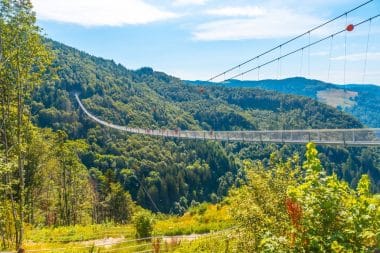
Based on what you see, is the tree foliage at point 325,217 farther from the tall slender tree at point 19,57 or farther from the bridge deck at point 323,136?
the bridge deck at point 323,136

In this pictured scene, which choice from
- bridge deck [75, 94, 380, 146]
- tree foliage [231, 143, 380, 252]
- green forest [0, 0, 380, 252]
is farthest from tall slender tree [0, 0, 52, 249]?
bridge deck [75, 94, 380, 146]

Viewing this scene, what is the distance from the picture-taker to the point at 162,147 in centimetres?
15875

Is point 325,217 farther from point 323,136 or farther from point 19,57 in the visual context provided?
point 323,136

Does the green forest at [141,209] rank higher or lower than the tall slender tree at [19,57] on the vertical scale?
lower

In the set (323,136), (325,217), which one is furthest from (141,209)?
(325,217)

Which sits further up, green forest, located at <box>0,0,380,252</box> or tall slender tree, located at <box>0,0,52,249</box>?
tall slender tree, located at <box>0,0,52,249</box>

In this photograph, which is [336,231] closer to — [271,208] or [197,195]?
[271,208]

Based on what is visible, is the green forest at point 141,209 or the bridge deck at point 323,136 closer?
the green forest at point 141,209

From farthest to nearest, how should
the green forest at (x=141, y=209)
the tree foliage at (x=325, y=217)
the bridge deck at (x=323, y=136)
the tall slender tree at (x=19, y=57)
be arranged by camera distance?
the bridge deck at (x=323, y=136)
the tall slender tree at (x=19, y=57)
the green forest at (x=141, y=209)
the tree foliage at (x=325, y=217)

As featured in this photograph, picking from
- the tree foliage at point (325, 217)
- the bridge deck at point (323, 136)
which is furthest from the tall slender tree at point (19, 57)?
the bridge deck at point (323, 136)

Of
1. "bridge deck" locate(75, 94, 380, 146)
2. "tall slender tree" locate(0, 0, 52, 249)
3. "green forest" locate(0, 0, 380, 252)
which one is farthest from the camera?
"bridge deck" locate(75, 94, 380, 146)

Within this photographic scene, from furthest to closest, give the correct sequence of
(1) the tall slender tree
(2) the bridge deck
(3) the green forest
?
1. (2) the bridge deck
2. (1) the tall slender tree
3. (3) the green forest

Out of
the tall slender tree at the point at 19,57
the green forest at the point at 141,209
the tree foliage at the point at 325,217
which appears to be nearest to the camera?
the tree foliage at the point at 325,217

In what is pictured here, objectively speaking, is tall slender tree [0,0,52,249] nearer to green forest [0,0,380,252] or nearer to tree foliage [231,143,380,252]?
green forest [0,0,380,252]
